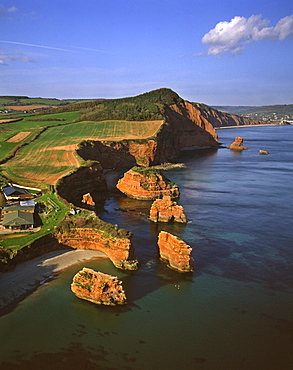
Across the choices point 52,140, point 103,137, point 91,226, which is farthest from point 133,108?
point 91,226

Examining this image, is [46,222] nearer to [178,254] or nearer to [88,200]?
[88,200]

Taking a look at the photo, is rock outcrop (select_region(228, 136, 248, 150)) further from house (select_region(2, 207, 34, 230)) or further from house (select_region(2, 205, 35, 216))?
house (select_region(2, 207, 34, 230))

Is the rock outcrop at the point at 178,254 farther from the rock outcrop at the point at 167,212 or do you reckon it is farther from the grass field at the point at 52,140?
the grass field at the point at 52,140

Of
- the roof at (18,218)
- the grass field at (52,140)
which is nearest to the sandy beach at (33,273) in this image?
the roof at (18,218)

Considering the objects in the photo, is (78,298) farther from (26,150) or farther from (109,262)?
(26,150)

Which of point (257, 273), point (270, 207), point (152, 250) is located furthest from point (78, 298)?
point (270, 207)

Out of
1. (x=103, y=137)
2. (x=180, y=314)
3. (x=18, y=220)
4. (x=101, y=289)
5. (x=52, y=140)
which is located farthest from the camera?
(x=103, y=137)

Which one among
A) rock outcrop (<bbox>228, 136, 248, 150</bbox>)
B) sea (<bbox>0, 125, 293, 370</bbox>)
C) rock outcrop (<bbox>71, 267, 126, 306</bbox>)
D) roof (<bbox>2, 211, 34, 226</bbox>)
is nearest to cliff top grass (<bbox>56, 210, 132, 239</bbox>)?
sea (<bbox>0, 125, 293, 370</bbox>)
